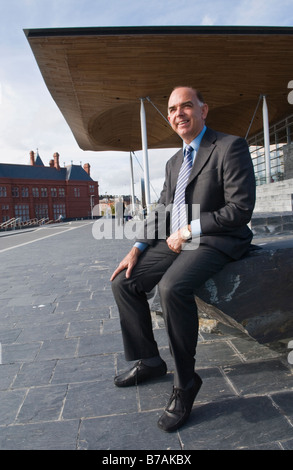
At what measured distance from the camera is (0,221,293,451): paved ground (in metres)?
1.72

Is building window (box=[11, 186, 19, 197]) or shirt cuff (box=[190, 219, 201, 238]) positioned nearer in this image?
shirt cuff (box=[190, 219, 201, 238])

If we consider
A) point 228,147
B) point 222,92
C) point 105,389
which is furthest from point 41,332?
point 222,92

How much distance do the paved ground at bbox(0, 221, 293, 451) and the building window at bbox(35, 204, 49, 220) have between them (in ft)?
256

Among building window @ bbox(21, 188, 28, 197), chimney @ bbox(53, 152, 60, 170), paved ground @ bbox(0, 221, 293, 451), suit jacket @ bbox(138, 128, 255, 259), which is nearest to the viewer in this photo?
paved ground @ bbox(0, 221, 293, 451)

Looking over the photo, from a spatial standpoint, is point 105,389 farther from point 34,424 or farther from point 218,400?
point 218,400

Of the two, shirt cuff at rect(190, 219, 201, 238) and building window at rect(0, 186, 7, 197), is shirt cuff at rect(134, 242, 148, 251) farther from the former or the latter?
building window at rect(0, 186, 7, 197)

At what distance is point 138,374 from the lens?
2332mm

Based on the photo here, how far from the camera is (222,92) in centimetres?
1961

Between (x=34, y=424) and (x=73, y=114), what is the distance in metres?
Result: 22.7

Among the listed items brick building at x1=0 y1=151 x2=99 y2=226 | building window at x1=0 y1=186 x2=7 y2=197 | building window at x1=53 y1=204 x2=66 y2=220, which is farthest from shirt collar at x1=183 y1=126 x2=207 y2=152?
building window at x1=53 y1=204 x2=66 y2=220

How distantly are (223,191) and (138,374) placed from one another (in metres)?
1.40

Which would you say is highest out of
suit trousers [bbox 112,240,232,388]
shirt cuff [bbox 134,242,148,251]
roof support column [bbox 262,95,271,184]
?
roof support column [bbox 262,95,271,184]

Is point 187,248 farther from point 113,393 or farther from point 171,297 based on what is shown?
point 113,393

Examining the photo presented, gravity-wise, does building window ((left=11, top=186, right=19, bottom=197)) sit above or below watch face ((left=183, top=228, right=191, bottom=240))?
above
